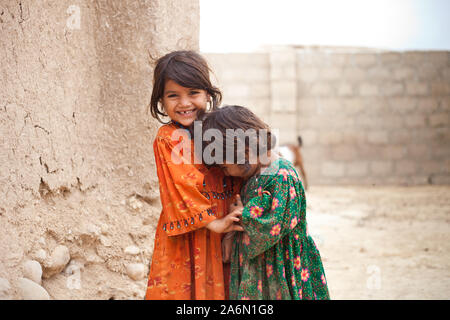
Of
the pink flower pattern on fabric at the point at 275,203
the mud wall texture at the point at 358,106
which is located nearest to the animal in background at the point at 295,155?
the mud wall texture at the point at 358,106

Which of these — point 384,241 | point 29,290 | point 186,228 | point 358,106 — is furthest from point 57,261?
point 358,106

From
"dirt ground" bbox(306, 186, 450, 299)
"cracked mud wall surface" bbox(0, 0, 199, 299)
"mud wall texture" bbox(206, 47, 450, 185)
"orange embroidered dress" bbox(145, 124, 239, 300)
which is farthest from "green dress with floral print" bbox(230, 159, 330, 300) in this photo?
"mud wall texture" bbox(206, 47, 450, 185)

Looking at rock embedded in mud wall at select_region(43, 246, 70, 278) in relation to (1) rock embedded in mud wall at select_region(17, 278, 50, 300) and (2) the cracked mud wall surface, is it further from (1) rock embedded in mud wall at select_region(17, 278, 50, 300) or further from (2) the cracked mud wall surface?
(1) rock embedded in mud wall at select_region(17, 278, 50, 300)

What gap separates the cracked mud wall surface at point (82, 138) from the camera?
75.9 inches

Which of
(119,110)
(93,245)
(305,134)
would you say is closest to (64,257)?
(93,245)

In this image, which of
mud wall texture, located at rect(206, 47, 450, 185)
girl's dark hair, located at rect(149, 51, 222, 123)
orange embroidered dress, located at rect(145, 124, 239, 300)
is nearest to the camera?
orange embroidered dress, located at rect(145, 124, 239, 300)

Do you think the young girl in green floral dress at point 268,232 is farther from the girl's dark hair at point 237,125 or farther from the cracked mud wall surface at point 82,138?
the cracked mud wall surface at point 82,138

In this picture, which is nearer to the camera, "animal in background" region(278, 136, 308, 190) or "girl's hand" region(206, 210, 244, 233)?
"girl's hand" region(206, 210, 244, 233)

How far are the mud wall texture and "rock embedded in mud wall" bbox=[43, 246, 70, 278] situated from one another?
19.1 ft

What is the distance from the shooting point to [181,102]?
5.57 feet

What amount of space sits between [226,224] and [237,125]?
347 mm

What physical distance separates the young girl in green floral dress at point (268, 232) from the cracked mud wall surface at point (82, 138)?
946 millimetres

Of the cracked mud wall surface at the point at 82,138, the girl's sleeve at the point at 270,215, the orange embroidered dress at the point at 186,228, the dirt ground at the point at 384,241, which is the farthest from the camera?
the dirt ground at the point at 384,241

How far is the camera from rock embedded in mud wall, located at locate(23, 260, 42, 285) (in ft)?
6.35
